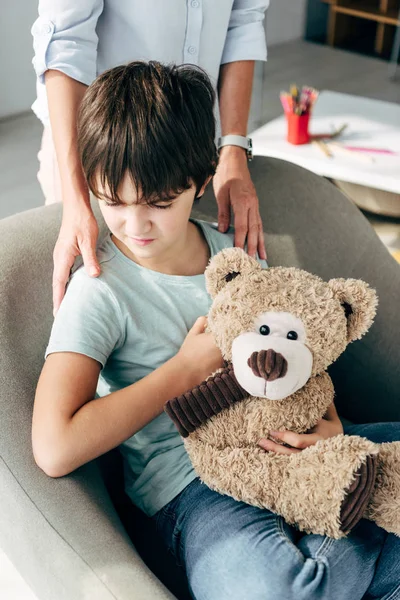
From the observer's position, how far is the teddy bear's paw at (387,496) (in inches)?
35.9

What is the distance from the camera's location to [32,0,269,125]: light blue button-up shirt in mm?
1179

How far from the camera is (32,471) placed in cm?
93

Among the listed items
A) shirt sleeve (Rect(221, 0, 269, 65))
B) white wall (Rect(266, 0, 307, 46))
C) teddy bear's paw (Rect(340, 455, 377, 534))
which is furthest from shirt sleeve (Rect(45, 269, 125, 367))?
white wall (Rect(266, 0, 307, 46))

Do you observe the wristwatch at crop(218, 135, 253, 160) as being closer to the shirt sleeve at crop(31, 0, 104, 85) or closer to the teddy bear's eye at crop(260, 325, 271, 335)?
the shirt sleeve at crop(31, 0, 104, 85)

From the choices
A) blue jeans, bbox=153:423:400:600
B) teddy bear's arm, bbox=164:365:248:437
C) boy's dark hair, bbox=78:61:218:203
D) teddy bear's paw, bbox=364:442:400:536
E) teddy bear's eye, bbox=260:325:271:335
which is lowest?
blue jeans, bbox=153:423:400:600

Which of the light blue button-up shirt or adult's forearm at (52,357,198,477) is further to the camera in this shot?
the light blue button-up shirt

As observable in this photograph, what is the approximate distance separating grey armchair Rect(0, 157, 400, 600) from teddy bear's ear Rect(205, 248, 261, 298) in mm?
290

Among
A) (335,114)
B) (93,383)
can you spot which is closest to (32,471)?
(93,383)

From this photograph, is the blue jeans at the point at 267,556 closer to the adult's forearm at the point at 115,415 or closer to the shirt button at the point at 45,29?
the adult's forearm at the point at 115,415

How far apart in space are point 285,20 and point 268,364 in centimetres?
450

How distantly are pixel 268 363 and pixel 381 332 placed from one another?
0.56m

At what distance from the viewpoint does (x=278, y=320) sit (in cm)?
89

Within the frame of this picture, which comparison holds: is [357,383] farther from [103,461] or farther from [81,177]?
[81,177]

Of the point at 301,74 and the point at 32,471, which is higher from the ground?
the point at 32,471
